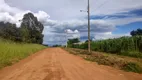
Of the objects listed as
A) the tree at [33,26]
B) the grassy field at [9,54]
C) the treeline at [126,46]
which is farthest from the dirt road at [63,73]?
the tree at [33,26]

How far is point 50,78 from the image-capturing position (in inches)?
393

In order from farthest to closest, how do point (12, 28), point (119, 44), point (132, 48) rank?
point (12, 28) < point (119, 44) < point (132, 48)

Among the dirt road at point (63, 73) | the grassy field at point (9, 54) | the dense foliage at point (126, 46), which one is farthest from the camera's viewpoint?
the dense foliage at point (126, 46)

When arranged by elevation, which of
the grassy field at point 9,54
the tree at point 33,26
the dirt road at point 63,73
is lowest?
the dirt road at point 63,73

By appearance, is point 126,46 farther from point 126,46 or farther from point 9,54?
point 9,54

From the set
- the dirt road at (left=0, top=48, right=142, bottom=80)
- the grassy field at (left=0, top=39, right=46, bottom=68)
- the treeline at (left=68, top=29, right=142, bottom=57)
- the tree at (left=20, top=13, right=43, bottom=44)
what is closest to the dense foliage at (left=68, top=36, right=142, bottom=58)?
the treeline at (left=68, top=29, right=142, bottom=57)

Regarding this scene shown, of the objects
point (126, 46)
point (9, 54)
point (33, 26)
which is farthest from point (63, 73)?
point (33, 26)

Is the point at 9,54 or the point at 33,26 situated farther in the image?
the point at 33,26

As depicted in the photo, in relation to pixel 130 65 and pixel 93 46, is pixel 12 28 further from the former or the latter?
pixel 130 65

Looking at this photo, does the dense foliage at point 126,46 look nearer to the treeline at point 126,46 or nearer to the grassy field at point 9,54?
the treeline at point 126,46

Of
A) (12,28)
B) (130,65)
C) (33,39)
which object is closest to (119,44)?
(130,65)

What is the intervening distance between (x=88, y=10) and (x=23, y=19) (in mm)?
66525

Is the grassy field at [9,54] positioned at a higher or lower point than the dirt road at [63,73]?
higher

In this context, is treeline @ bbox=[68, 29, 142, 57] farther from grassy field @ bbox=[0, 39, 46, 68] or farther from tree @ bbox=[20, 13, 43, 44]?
tree @ bbox=[20, 13, 43, 44]
